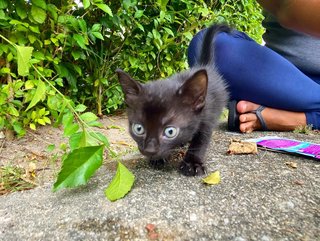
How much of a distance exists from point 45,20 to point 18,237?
1457 millimetres

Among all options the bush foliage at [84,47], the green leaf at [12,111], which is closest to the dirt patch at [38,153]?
the bush foliage at [84,47]

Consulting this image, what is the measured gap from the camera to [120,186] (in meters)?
1.60

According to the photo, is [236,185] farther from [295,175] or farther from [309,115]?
[309,115]

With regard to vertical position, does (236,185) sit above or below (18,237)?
above

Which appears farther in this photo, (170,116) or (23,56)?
(170,116)

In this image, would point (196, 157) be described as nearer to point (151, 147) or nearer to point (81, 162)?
point (151, 147)

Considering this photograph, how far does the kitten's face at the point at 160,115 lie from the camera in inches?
67.1

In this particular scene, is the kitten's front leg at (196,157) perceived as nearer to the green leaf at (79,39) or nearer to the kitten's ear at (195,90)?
the kitten's ear at (195,90)

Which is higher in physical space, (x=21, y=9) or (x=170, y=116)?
(x=21, y=9)

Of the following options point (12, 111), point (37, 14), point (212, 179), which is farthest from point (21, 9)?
point (212, 179)

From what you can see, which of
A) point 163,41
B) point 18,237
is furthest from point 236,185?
point 163,41

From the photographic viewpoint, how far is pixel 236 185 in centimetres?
171

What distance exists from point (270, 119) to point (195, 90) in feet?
4.17

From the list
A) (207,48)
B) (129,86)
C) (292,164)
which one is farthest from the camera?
(207,48)
